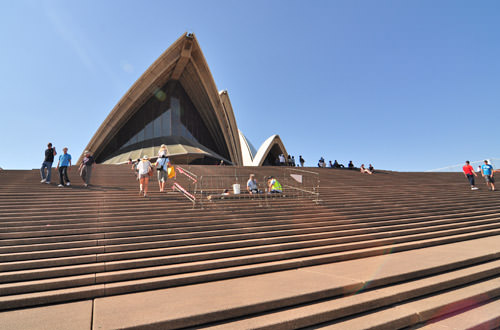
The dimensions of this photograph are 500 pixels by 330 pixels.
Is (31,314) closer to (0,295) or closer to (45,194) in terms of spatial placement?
(0,295)

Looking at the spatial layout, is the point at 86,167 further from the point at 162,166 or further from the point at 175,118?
the point at 175,118

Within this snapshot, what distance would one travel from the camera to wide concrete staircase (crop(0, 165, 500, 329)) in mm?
2840

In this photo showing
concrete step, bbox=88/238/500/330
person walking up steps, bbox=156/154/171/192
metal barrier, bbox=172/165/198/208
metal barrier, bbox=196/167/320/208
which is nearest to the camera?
concrete step, bbox=88/238/500/330

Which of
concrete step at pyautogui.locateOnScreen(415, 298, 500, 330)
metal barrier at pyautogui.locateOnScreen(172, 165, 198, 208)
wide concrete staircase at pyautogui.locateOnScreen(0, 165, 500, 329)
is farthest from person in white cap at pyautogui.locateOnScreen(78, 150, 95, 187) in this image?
concrete step at pyautogui.locateOnScreen(415, 298, 500, 330)

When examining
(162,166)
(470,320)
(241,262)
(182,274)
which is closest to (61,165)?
(162,166)

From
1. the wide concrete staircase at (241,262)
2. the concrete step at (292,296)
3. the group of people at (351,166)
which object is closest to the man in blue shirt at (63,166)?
the wide concrete staircase at (241,262)

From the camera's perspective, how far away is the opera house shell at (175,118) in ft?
89.7

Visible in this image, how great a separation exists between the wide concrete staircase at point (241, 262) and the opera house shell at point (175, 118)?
2080 cm

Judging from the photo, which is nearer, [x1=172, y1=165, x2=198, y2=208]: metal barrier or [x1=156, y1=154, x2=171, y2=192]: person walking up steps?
[x1=172, y1=165, x2=198, y2=208]: metal barrier

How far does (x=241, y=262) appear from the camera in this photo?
4398 millimetres

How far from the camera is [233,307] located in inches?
107

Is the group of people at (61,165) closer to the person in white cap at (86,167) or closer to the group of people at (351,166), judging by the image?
the person in white cap at (86,167)

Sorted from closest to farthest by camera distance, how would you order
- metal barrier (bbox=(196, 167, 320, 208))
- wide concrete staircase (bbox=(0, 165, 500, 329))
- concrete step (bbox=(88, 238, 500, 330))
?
1. concrete step (bbox=(88, 238, 500, 330))
2. wide concrete staircase (bbox=(0, 165, 500, 329))
3. metal barrier (bbox=(196, 167, 320, 208))

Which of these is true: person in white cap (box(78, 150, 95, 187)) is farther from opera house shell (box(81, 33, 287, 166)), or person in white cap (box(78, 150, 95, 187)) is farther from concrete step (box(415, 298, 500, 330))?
opera house shell (box(81, 33, 287, 166))
